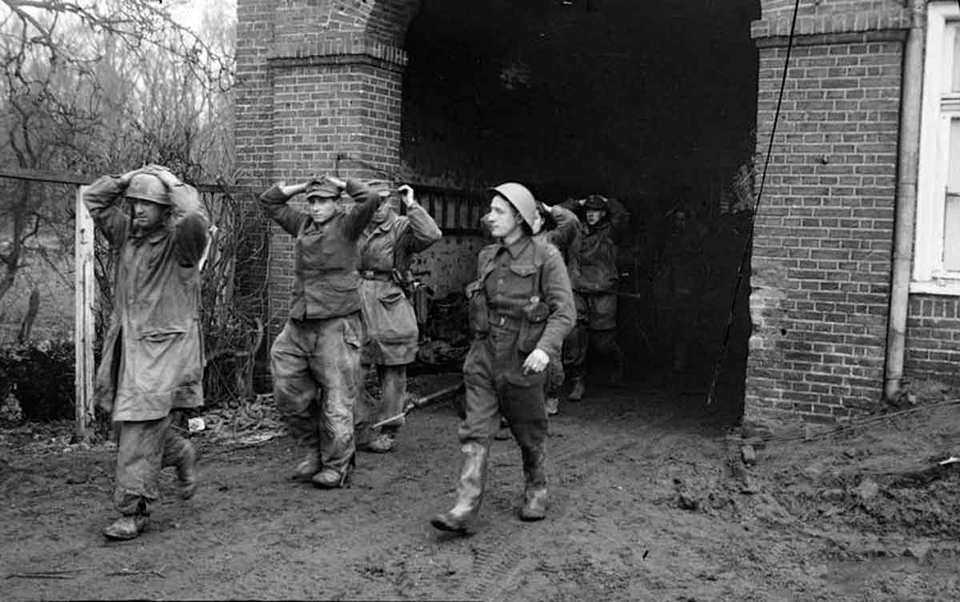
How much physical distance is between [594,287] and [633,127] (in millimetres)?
5693

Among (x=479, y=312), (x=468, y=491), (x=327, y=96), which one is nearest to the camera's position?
(x=468, y=491)

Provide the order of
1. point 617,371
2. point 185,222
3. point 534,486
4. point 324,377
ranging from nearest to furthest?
point 185,222 < point 534,486 < point 324,377 < point 617,371

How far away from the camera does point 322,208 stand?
686 centimetres

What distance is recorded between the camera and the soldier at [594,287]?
10477 mm

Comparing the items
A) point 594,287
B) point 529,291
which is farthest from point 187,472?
point 594,287

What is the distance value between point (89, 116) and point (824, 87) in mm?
8102

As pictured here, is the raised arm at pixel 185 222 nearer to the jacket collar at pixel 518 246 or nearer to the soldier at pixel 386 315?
the jacket collar at pixel 518 246

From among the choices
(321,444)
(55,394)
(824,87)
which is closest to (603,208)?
(824,87)

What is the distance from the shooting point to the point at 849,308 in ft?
25.9

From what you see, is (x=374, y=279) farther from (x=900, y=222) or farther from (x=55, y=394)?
(x=900, y=222)

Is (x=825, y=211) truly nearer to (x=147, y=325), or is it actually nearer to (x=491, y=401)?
(x=491, y=401)

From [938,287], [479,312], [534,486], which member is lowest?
[534,486]

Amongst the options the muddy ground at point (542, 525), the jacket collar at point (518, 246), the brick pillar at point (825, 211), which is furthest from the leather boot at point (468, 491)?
the brick pillar at point (825, 211)

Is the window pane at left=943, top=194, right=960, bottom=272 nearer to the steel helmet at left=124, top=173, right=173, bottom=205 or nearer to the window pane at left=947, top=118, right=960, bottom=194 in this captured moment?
the window pane at left=947, top=118, right=960, bottom=194
